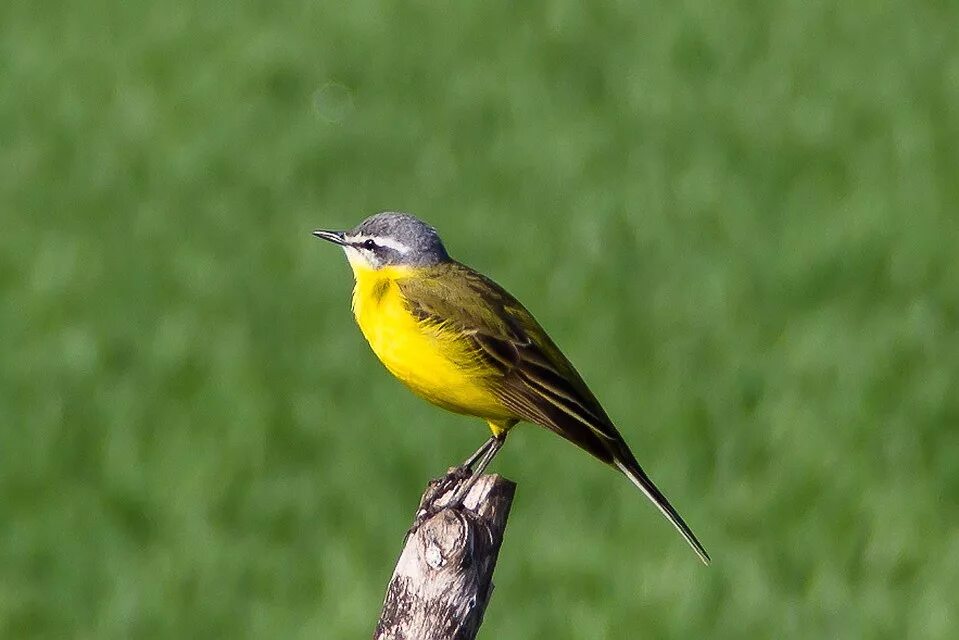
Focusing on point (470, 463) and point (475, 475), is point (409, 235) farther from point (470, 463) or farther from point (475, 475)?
point (475, 475)

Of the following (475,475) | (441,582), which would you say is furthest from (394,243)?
(441,582)

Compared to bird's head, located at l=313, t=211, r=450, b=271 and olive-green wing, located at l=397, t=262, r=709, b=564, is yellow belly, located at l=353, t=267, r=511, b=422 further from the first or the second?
bird's head, located at l=313, t=211, r=450, b=271

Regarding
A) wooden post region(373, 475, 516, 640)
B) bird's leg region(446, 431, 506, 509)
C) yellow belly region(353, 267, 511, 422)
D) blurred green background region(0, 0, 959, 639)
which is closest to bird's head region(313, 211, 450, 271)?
yellow belly region(353, 267, 511, 422)

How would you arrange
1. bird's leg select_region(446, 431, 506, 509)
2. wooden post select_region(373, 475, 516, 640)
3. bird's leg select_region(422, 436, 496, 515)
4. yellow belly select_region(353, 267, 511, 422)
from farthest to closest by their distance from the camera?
yellow belly select_region(353, 267, 511, 422), bird's leg select_region(422, 436, 496, 515), bird's leg select_region(446, 431, 506, 509), wooden post select_region(373, 475, 516, 640)

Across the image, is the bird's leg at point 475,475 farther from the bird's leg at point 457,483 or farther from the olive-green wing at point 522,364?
the olive-green wing at point 522,364

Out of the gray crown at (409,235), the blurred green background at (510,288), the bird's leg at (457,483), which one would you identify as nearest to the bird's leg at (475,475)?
the bird's leg at (457,483)

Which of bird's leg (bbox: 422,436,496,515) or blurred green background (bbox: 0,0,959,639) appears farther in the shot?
blurred green background (bbox: 0,0,959,639)

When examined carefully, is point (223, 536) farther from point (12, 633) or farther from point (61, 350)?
point (61, 350)
